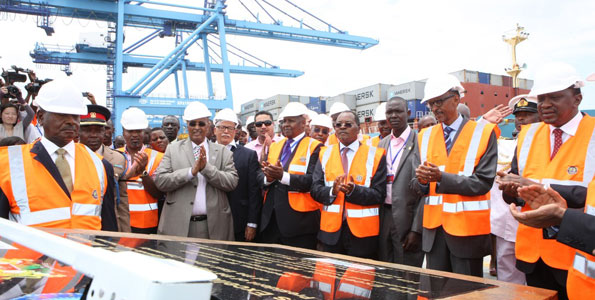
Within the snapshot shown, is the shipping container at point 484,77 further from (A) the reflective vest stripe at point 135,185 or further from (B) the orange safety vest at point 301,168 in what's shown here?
(A) the reflective vest stripe at point 135,185

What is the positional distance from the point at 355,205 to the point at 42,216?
2090 millimetres

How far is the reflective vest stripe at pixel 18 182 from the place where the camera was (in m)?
1.84

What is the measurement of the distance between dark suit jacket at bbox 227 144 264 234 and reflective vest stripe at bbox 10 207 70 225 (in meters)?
1.79

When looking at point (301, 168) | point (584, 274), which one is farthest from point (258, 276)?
point (301, 168)

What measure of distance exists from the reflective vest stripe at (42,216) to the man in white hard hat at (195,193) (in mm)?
1186

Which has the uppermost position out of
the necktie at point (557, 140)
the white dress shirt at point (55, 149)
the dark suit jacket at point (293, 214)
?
the necktie at point (557, 140)

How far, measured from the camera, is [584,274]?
4.74 ft

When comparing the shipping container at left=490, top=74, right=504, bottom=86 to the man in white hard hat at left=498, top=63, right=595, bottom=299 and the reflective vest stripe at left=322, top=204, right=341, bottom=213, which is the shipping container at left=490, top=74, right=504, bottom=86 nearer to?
the reflective vest stripe at left=322, top=204, right=341, bottom=213

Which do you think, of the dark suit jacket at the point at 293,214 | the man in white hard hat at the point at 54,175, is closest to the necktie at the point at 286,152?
the dark suit jacket at the point at 293,214

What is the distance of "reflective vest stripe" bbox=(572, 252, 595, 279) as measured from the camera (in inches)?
55.6

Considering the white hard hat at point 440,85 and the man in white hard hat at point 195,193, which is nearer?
the white hard hat at point 440,85

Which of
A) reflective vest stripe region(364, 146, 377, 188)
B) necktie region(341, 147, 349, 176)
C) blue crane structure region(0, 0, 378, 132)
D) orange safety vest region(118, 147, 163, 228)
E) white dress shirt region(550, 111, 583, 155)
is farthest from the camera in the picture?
blue crane structure region(0, 0, 378, 132)

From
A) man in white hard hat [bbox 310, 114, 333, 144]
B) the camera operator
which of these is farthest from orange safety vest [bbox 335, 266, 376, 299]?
the camera operator

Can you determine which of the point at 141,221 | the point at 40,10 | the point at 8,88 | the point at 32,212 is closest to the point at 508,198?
the point at 32,212
